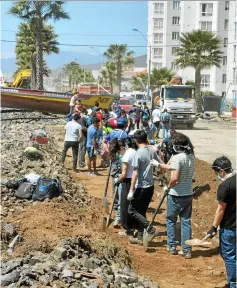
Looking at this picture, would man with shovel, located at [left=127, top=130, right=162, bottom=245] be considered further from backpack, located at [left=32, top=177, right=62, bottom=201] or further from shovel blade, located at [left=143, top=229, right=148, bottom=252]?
backpack, located at [left=32, top=177, right=62, bottom=201]

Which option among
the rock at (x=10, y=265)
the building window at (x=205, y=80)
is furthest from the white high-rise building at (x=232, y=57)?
the rock at (x=10, y=265)

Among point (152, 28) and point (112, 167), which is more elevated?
point (152, 28)

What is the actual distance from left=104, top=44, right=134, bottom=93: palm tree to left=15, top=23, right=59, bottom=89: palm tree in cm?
3011

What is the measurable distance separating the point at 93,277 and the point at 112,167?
3.38m

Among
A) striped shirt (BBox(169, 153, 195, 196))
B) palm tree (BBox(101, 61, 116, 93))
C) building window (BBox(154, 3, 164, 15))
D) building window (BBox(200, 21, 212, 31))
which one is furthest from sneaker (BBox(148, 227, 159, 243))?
building window (BBox(154, 3, 164, 15))

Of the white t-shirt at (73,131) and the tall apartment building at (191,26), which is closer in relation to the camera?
the white t-shirt at (73,131)

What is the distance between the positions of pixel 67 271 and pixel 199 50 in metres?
39.3

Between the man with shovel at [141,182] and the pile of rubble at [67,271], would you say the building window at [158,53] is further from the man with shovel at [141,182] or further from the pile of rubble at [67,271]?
the pile of rubble at [67,271]

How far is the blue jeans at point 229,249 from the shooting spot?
508 centimetres

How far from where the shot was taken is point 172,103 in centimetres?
2905

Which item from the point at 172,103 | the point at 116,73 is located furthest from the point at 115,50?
the point at 172,103

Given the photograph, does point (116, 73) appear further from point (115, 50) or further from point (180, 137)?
point (180, 137)

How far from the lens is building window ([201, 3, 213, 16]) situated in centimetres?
7125

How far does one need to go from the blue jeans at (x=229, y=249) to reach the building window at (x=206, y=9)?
230ft
